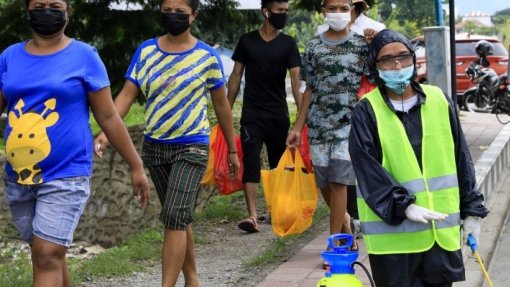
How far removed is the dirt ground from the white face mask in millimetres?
1679

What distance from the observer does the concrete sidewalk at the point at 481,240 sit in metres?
6.71

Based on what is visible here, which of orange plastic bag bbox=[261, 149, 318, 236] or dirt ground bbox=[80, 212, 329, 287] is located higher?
orange plastic bag bbox=[261, 149, 318, 236]

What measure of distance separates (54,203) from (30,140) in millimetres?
307

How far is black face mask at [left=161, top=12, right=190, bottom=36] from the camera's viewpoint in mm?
5922

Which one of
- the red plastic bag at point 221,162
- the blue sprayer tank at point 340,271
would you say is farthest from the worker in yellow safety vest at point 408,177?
the red plastic bag at point 221,162

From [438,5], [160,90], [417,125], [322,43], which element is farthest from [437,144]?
[438,5]

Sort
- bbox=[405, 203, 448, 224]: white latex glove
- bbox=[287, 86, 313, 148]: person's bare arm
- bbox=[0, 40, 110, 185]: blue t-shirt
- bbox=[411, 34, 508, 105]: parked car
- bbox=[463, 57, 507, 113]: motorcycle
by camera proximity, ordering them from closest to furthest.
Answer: bbox=[405, 203, 448, 224]: white latex glove < bbox=[0, 40, 110, 185]: blue t-shirt < bbox=[287, 86, 313, 148]: person's bare arm < bbox=[463, 57, 507, 113]: motorcycle < bbox=[411, 34, 508, 105]: parked car

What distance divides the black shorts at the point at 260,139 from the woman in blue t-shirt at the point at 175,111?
2260 mm

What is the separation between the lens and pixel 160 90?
5.92m

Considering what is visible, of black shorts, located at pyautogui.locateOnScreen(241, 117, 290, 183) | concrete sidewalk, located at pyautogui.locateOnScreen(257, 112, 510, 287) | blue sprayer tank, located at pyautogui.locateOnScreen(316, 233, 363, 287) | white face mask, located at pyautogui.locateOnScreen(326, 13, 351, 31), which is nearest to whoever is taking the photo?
blue sprayer tank, located at pyautogui.locateOnScreen(316, 233, 363, 287)

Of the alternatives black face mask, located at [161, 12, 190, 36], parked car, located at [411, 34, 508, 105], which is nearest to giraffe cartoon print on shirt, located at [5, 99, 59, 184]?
black face mask, located at [161, 12, 190, 36]

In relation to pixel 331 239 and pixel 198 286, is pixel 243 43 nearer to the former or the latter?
pixel 198 286

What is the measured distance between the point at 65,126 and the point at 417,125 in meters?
1.61

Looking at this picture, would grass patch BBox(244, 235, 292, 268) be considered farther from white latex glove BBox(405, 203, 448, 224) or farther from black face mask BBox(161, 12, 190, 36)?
white latex glove BBox(405, 203, 448, 224)
